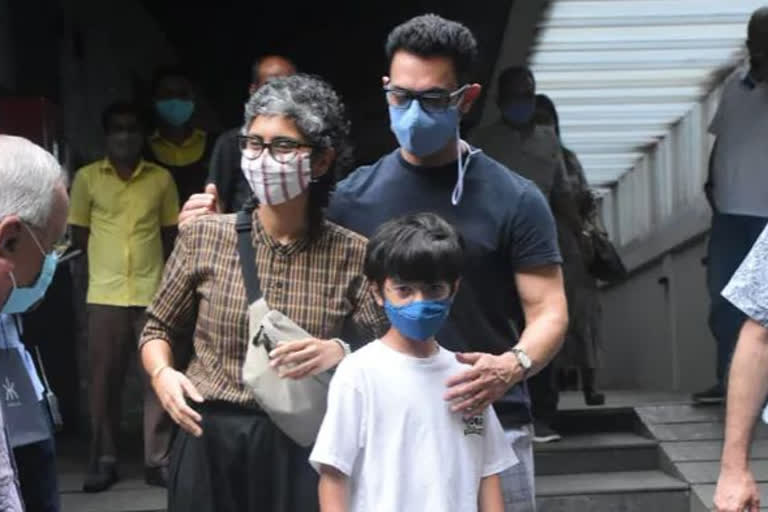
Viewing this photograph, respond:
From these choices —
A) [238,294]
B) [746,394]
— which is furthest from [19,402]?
[746,394]

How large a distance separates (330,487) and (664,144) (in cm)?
1338

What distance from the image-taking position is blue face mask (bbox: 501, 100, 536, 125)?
7.15m

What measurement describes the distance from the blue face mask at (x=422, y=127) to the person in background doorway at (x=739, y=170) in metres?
3.79

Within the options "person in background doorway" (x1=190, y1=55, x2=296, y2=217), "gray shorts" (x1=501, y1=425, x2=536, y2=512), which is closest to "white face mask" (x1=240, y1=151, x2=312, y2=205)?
"gray shorts" (x1=501, y1=425, x2=536, y2=512)

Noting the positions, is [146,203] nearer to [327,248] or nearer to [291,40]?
[327,248]

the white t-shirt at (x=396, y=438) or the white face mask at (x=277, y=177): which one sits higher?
the white face mask at (x=277, y=177)

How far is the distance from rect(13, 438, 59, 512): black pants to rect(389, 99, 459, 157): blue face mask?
1.32 metres

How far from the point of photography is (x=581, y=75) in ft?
39.1

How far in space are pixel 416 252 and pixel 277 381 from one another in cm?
42

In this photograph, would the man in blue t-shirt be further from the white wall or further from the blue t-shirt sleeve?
the white wall

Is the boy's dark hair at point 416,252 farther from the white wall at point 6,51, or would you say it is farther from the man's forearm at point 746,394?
the white wall at point 6,51

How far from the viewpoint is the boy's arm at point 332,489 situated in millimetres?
3215

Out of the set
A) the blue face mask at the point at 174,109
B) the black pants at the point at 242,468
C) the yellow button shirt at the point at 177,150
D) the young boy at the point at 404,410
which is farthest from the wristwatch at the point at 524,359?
the yellow button shirt at the point at 177,150

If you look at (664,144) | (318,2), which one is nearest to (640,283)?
(664,144)
